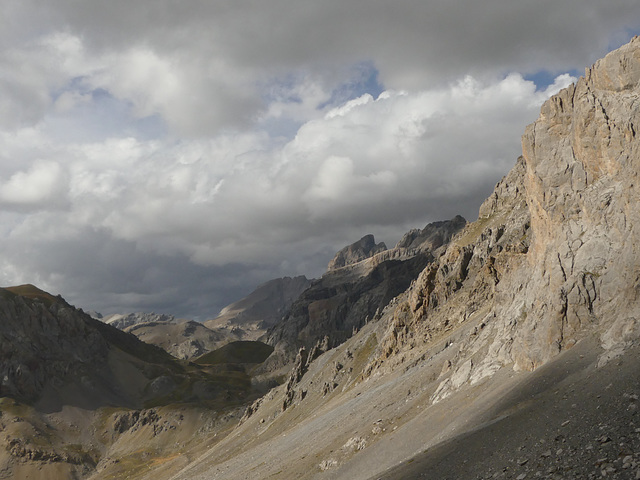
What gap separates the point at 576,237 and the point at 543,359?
17.2 meters

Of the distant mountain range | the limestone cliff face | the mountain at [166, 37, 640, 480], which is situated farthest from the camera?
the limestone cliff face

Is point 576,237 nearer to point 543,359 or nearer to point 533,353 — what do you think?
point 533,353

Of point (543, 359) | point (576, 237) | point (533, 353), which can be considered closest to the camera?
point (543, 359)

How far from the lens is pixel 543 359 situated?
5778 cm

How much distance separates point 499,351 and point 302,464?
31494 millimetres

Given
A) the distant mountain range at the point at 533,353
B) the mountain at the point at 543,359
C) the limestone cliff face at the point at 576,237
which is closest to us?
the mountain at the point at 543,359

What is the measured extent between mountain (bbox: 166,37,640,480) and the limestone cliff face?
0.18 metres

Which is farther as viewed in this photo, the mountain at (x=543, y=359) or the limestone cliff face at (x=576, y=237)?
the limestone cliff face at (x=576, y=237)

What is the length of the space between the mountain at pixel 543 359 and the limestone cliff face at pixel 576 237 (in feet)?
0.59

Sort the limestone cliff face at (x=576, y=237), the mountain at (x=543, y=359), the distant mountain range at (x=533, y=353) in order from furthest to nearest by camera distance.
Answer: the limestone cliff face at (x=576, y=237) → the distant mountain range at (x=533, y=353) → the mountain at (x=543, y=359)

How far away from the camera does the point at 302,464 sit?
72438 millimetres

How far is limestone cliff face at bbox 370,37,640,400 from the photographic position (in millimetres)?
56250

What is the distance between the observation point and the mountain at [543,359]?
3616 cm

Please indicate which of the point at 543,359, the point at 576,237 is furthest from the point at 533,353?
the point at 576,237
